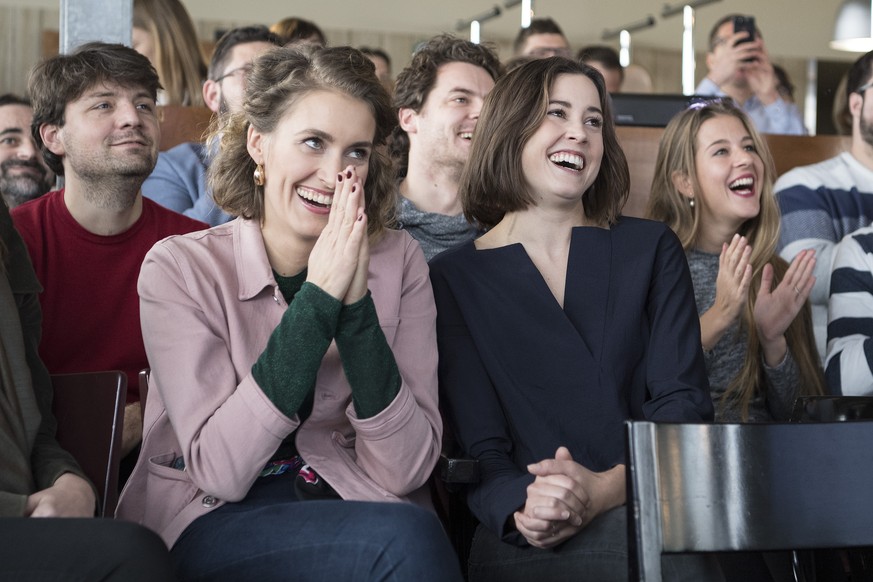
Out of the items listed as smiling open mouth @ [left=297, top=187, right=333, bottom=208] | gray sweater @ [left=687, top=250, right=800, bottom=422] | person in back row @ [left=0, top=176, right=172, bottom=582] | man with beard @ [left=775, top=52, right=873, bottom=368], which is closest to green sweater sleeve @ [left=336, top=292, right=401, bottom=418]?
smiling open mouth @ [left=297, top=187, right=333, bottom=208]

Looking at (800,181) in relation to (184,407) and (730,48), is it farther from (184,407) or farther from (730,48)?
(184,407)

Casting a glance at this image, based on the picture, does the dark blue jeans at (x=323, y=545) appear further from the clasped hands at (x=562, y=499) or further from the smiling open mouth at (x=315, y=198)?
the smiling open mouth at (x=315, y=198)

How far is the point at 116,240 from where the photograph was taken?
2309 millimetres

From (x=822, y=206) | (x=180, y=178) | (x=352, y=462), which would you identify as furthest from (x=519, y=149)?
(x=822, y=206)

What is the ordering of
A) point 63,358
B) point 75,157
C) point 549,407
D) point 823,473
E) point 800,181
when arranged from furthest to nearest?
point 800,181 < point 75,157 < point 63,358 < point 549,407 < point 823,473

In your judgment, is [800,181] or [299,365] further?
[800,181]

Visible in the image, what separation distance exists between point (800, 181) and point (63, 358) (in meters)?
2.02

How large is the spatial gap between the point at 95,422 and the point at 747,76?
358 cm

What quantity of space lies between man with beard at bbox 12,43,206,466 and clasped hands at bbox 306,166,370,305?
2.43ft

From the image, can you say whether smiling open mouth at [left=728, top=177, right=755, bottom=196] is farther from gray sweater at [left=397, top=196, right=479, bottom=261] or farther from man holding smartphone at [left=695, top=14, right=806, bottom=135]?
man holding smartphone at [left=695, top=14, right=806, bottom=135]

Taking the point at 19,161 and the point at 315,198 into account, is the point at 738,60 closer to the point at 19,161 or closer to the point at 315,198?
the point at 19,161

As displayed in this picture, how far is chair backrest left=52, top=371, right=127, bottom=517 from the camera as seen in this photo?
5.77 ft

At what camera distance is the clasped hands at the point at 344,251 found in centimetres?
158

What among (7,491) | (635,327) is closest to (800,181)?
(635,327)
